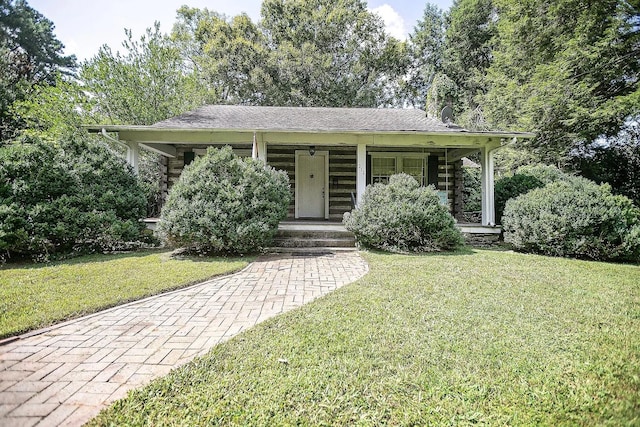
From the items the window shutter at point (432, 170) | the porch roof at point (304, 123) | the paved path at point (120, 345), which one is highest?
the porch roof at point (304, 123)

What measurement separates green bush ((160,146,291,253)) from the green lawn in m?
3.41

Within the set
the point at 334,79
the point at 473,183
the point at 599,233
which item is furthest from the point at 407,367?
the point at 334,79

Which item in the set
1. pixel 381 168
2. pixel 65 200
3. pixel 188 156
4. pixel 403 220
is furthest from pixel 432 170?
pixel 65 200

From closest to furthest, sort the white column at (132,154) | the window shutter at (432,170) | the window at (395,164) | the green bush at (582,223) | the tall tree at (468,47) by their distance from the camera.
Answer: the green bush at (582,223), the white column at (132,154), the window shutter at (432,170), the window at (395,164), the tall tree at (468,47)

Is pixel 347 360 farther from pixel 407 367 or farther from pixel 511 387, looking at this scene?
pixel 511 387

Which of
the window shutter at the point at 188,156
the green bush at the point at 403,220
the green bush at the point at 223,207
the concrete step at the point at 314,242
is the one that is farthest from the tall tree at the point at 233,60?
the green bush at the point at 403,220

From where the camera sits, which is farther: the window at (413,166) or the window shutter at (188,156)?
the window at (413,166)

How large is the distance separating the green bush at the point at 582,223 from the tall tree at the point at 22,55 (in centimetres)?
2066

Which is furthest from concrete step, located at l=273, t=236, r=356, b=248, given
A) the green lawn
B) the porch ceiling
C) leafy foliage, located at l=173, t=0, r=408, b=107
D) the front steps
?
leafy foliage, located at l=173, t=0, r=408, b=107

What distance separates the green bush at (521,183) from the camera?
9141mm

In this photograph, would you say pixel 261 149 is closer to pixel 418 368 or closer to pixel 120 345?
pixel 120 345

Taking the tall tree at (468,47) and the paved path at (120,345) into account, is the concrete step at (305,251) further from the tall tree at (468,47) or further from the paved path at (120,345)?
the tall tree at (468,47)

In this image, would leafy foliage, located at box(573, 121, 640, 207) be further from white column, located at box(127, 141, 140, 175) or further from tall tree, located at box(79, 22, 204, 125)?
tall tree, located at box(79, 22, 204, 125)

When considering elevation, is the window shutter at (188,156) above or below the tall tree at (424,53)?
below
